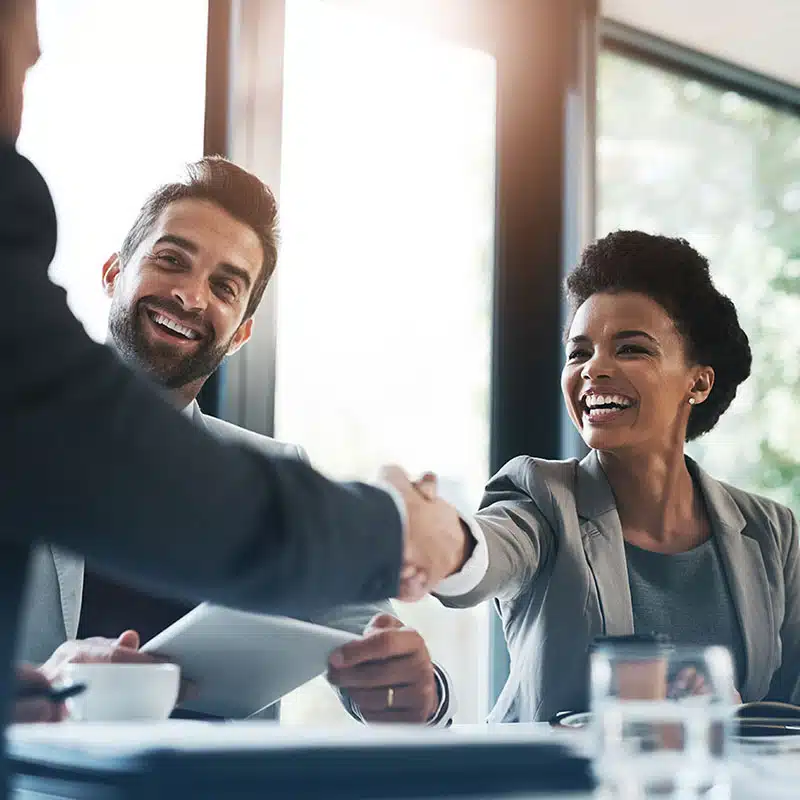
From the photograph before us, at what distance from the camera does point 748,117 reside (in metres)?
3.86

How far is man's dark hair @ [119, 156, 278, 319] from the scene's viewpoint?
247 centimetres

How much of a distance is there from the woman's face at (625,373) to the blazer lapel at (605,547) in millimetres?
88

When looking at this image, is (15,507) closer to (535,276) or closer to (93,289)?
(93,289)

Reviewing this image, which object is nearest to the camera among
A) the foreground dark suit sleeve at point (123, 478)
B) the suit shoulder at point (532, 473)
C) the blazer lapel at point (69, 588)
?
the foreground dark suit sleeve at point (123, 478)

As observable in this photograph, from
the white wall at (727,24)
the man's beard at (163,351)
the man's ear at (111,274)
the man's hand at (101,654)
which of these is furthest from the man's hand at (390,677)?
the white wall at (727,24)

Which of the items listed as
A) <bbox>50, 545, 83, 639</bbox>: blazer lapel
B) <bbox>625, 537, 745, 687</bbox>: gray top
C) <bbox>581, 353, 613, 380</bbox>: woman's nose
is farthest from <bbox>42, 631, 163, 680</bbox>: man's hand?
<bbox>581, 353, 613, 380</bbox>: woman's nose

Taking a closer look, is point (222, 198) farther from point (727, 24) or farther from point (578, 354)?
point (727, 24)

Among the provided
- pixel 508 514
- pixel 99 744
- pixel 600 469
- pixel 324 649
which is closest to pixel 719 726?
pixel 99 744

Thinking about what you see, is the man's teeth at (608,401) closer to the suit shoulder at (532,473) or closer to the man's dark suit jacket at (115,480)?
the suit shoulder at (532,473)

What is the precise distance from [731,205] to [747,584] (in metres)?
1.76

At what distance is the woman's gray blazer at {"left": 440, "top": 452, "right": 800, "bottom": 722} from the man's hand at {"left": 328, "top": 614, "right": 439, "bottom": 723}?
1.05 feet

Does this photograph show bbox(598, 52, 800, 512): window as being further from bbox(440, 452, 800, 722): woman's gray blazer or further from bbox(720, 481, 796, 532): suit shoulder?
bbox(440, 452, 800, 722): woman's gray blazer

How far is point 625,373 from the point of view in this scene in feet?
7.87

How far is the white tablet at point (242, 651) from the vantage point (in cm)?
137
